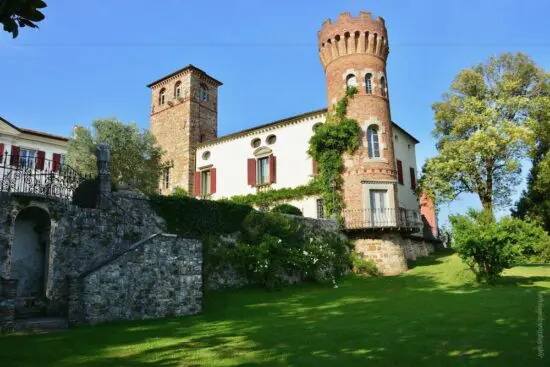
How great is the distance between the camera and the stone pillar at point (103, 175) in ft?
45.2

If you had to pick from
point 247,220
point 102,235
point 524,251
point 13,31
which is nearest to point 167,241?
point 102,235

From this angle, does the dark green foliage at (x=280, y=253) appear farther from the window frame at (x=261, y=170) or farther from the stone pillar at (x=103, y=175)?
the window frame at (x=261, y=170)

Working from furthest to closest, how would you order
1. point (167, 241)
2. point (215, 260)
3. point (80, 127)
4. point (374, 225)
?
point (80, 127) → point (374, 225) → point (215, 260) → point (167, 241)

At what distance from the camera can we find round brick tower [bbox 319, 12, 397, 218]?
22906 millimetres

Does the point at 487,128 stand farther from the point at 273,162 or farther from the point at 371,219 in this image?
the point at 273,162

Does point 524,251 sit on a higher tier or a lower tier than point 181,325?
higher

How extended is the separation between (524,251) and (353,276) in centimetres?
777

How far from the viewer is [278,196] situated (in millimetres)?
26594

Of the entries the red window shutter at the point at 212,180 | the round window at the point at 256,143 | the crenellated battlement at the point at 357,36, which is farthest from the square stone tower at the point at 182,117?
the crenellated battlement at the point at 357,36

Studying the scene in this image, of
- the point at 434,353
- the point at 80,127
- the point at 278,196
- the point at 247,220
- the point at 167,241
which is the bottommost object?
the point at 434,353

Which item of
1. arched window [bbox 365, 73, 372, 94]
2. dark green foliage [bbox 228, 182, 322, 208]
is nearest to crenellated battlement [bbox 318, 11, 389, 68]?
arched window [bbox 365, 73, 372, 94]

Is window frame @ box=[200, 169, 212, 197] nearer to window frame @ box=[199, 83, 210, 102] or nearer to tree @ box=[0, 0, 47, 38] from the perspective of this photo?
window frame @ box=[199, 83, 210, 102]

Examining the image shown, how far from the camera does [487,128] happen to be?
24.7 metres

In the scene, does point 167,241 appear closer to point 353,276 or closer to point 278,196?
point 353,276
